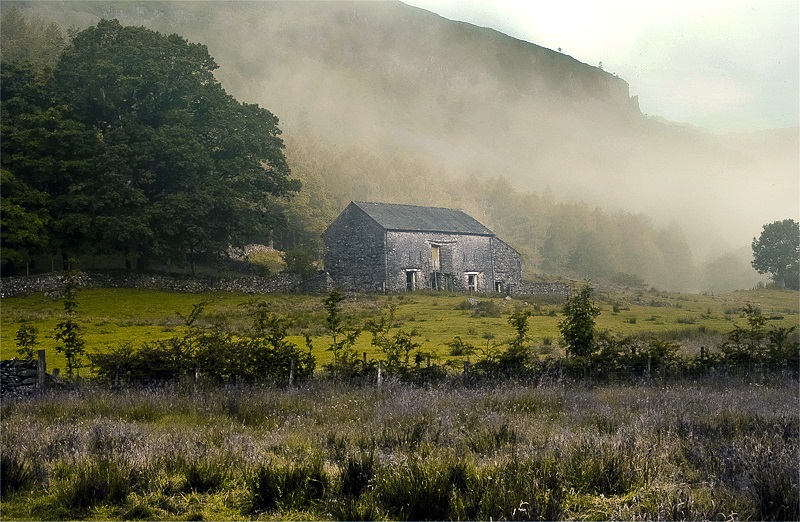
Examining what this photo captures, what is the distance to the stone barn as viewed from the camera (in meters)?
59.0

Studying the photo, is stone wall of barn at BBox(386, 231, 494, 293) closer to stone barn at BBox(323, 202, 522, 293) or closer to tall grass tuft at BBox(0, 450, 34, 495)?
stone barn at BBox(323, 202, 522, 293)

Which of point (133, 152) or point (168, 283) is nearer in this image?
point (168, 283)

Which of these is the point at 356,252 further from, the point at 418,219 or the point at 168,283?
the point at 168,283

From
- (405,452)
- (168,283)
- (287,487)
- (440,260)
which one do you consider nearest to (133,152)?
(168,283)

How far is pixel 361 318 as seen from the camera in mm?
38344

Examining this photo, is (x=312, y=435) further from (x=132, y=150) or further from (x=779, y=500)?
(x=132, y=150)

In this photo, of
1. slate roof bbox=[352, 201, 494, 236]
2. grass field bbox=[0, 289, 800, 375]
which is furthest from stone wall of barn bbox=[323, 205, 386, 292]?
grass field bbox=[0, 289, 800, 375]

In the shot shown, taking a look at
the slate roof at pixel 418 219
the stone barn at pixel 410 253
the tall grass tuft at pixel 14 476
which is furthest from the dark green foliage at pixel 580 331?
the slate roof at pixel 418 219

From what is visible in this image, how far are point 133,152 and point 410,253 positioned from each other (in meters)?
22.9

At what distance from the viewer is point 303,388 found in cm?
1688

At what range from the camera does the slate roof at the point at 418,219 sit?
6097 cm

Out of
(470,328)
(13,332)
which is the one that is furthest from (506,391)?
(13,332)

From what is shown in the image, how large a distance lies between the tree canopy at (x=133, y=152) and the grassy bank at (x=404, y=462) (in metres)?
35.6

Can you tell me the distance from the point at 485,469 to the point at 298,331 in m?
24.9
